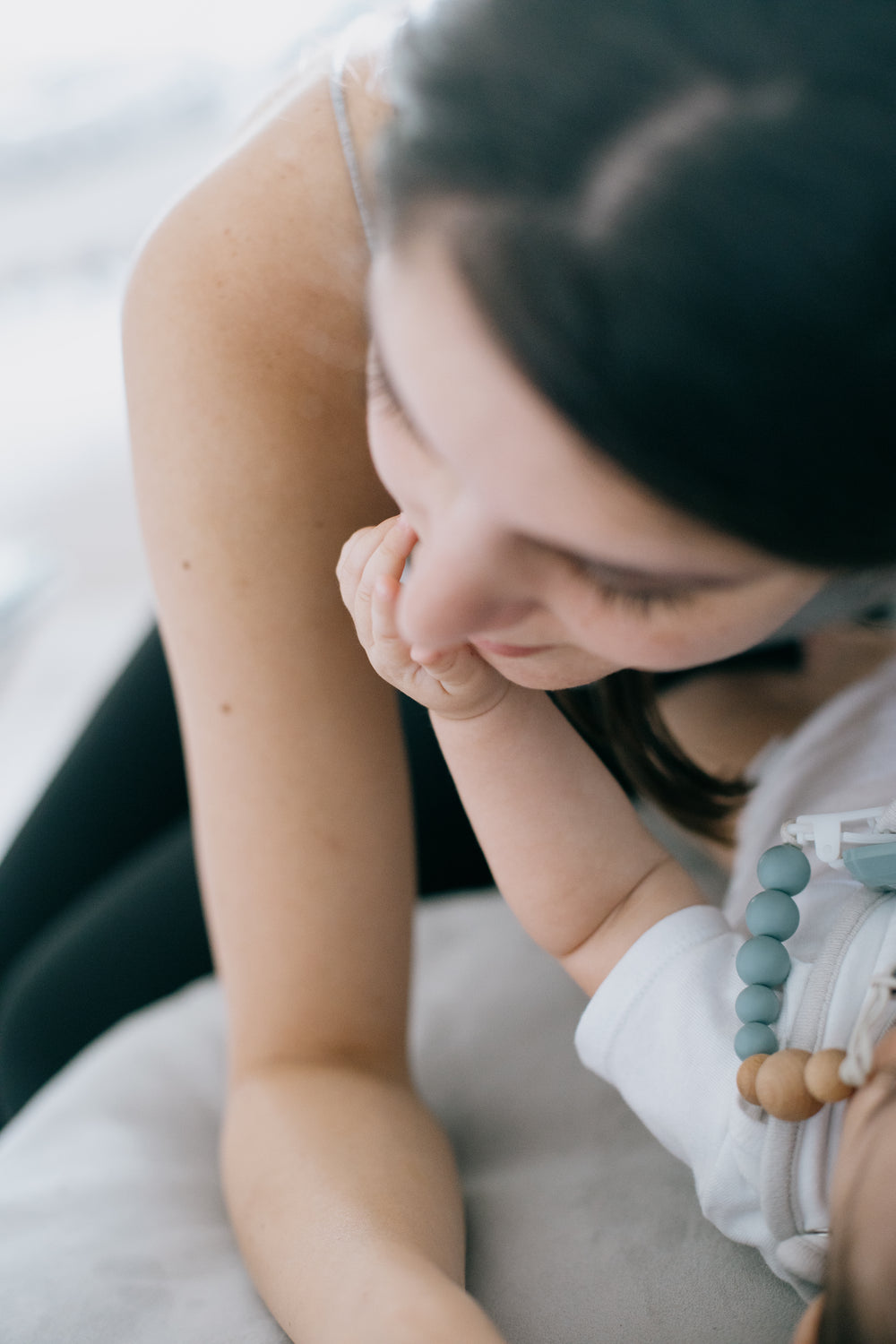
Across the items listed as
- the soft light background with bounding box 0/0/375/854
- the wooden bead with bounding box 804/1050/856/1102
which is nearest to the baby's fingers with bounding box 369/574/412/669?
the wooden bead with bounding box 804/1050/856/1102

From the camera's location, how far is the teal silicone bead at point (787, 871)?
0.45m

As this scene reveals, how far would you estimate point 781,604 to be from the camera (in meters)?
0.34

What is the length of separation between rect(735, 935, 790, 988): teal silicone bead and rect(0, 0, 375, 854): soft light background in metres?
0.85

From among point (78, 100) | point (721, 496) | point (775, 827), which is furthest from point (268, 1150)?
point (78, 100)

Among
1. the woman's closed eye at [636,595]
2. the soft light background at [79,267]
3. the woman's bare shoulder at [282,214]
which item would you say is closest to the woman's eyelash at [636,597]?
the woman's closed eye at [636,595]

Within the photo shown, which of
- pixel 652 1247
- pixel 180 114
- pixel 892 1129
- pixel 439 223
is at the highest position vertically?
pixel 180 114

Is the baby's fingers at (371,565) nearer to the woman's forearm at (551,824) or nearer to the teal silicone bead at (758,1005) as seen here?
the woman's forearm at (551,824)

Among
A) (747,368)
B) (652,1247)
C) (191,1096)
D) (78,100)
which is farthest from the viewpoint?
(78,100)

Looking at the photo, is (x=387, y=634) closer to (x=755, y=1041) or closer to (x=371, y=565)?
(x=371, y=565)

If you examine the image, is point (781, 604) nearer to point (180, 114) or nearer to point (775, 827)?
point (775, 827)

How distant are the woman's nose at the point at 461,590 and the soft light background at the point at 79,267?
0.87 m

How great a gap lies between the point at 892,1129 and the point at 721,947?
14cm

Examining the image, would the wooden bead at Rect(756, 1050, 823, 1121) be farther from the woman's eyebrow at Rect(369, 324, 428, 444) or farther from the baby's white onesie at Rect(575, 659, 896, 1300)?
the woman's eyebrow at Rect(369, 324, 428, 444)

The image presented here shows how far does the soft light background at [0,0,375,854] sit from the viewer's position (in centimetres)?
130
